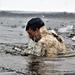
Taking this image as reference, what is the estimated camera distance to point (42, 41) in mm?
13023

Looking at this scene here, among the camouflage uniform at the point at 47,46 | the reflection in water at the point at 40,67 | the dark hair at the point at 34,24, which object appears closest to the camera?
the reflection in water at the point at 40,67

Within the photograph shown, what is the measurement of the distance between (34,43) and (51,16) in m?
60.2

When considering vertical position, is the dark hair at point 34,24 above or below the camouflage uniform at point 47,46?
above

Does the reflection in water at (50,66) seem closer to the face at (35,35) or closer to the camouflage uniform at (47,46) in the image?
the camouflage uniform at (47,46)

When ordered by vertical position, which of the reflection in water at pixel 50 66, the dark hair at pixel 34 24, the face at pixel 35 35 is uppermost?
the dark hair at pixel 34 24

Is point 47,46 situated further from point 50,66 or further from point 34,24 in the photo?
point 50,66

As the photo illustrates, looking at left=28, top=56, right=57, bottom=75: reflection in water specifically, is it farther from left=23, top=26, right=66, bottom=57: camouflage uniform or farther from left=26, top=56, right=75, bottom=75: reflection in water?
left=23, top=26, right=66, bottom=57: camouflage uniform

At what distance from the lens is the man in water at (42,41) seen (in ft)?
42.8

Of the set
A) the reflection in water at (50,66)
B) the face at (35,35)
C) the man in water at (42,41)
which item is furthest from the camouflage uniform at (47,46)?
the reflection in water at (50,66)

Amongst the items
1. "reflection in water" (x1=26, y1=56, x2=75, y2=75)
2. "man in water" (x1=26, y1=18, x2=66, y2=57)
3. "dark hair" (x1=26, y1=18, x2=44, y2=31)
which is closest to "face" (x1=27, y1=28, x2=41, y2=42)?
"man in water" (x1=26, y1=18, x2=66, y2=57)

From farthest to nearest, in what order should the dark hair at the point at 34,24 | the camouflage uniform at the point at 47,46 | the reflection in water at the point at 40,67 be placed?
the dark hair at the point at 34,24 → the camouflage uniform at the point at 47,46 → the reflection in water at the point at 40,67

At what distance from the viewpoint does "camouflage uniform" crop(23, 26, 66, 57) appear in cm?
1302

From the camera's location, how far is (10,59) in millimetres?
12969

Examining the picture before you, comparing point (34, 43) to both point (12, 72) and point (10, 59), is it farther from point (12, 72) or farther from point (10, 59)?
point (12, 72)
